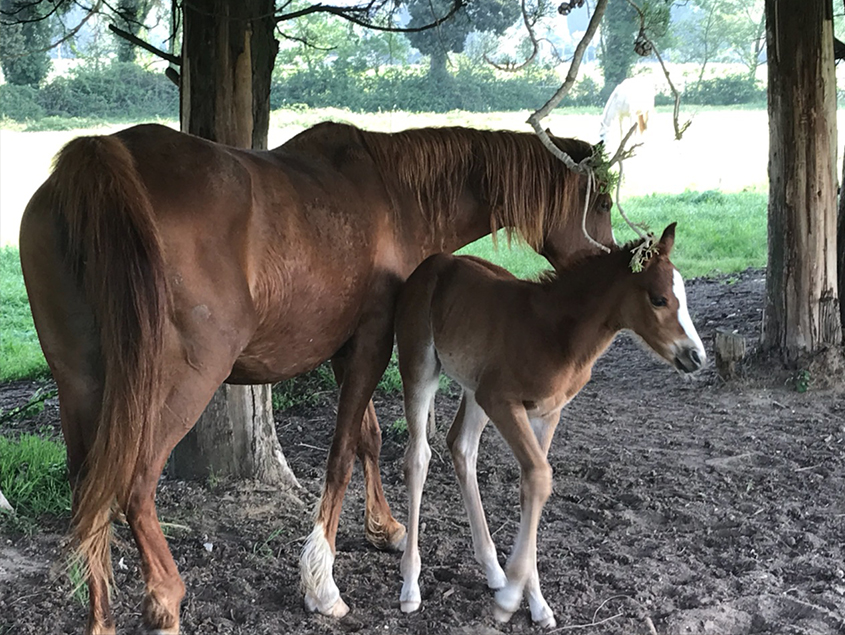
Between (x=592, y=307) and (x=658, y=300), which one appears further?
(x=592, y=307)

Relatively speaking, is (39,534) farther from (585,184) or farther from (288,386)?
(585,184)

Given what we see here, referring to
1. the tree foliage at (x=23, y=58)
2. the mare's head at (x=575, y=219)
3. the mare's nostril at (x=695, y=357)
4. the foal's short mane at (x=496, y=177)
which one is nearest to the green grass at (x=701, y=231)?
the mare's head at (x=575, y=219)

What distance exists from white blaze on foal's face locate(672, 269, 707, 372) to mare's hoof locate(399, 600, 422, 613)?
1346 millimetres

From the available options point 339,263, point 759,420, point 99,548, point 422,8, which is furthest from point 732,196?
point 99,548

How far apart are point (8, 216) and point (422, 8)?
676cm

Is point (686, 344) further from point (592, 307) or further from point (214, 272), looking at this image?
point (214, 272)

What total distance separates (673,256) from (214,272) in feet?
26.5

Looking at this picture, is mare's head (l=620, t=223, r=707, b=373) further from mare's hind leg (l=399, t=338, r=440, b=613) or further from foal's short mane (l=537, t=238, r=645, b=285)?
mare's hind leg (l=399, t=338, r=440, b=613)

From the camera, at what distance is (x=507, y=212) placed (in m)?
3.40

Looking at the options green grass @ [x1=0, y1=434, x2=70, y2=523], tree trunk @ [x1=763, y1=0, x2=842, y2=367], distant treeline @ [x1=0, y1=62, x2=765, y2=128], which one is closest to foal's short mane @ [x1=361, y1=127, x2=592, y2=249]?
green grass @ [x1=0, y1=434, x2=70, y2=523]

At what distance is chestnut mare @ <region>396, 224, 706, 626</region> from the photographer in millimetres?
2641

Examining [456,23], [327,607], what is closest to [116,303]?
[327,607]

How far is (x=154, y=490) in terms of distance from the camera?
8.02ft

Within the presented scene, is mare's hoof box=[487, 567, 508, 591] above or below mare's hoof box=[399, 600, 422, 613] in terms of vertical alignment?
above
